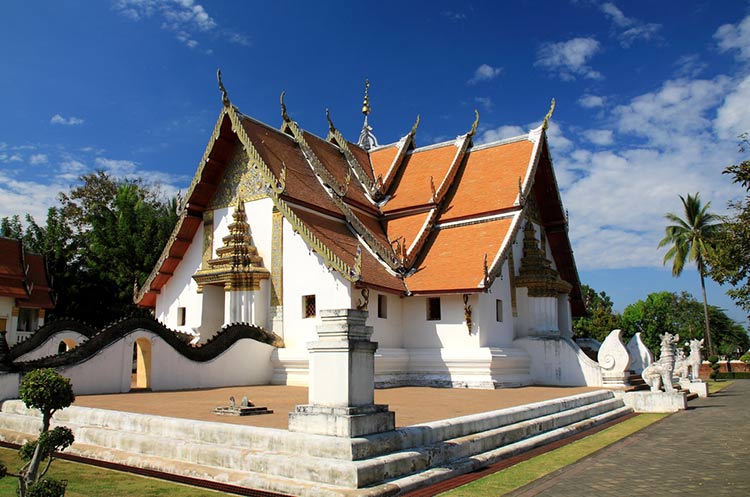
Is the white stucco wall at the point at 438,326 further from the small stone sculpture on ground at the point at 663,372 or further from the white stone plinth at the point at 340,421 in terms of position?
the white stone plinth at the point at 340,421

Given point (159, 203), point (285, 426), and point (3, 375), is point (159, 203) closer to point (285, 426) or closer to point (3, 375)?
point (3, 375)

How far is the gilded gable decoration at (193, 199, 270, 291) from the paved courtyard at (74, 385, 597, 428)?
9.08 ft

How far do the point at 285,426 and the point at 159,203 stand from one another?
25481mm

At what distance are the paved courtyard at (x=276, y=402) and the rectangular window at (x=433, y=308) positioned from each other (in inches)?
87.6

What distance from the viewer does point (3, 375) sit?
855 cm

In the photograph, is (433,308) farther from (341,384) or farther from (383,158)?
(341,384)

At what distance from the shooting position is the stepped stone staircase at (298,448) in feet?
15.6

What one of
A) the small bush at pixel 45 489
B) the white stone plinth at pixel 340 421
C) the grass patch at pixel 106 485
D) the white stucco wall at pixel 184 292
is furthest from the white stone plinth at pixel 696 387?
the small bush at pixel 45 489

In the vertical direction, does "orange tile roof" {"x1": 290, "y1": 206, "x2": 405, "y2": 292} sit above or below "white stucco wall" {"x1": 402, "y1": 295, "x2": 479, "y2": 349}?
above

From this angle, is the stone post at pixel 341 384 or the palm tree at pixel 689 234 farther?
the palm tree at pixel 689 234

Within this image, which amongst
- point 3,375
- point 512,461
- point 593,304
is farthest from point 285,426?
point 593,304

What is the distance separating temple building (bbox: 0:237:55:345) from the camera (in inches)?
845

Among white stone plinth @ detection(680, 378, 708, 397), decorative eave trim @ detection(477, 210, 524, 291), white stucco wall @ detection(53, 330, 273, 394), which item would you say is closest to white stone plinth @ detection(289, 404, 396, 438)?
white stucco wall @ detection(53, 330, 273, 394)

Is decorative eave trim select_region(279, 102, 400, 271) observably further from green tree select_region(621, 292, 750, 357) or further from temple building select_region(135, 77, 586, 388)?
green tree select_region(621, 292, 750, 357)
